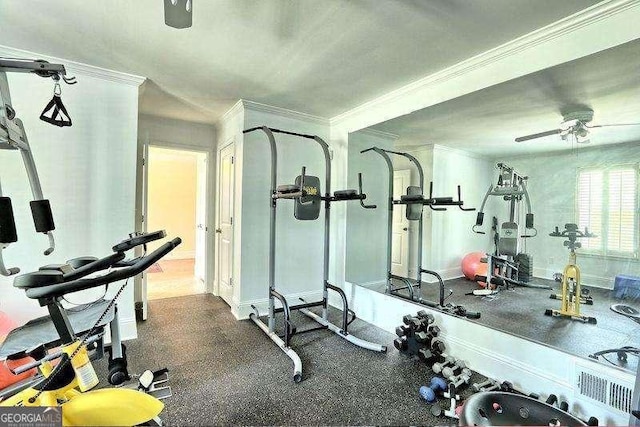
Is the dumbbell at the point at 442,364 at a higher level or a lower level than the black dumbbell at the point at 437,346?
lower

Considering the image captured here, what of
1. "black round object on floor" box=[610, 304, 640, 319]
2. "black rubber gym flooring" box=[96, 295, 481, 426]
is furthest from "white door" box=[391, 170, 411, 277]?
"black round object on floor" box=[610, 304, 640, 319]

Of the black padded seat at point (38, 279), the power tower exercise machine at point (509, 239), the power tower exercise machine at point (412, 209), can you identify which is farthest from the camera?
the power tower exercise machine at point (412, 209)

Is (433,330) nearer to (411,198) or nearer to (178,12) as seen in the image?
(411,198)

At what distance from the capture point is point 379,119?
3.33 metres

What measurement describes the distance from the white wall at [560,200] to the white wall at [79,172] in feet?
13.2

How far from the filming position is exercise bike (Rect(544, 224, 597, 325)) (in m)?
2.68

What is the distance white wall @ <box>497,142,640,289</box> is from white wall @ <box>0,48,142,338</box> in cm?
402

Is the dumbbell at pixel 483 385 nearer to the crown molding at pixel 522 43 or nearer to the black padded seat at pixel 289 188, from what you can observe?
the black padded seat at pixel 289 188

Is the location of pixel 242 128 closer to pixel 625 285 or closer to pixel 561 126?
pixel 561 126

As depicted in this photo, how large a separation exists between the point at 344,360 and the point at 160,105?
3.53m

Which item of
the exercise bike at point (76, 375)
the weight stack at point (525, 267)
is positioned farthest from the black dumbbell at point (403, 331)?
the exercise bike at point (76, 375)

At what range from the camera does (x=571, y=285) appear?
8.93 ft

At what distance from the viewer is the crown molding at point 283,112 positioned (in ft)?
11.4

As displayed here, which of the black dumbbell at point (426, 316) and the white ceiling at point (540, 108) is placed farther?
the black dumbbell at point (426, 316)
